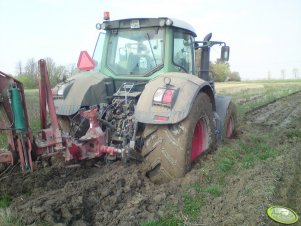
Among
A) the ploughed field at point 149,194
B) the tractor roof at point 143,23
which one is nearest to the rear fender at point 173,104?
the ploughed field at point 149,194

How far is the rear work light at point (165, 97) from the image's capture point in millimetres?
3895

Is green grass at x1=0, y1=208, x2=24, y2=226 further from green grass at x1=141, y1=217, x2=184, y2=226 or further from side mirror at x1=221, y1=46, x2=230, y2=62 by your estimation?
side mirror at x1=221, y1=46, x2=230, y2=62

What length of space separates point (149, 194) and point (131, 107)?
1.28 metres

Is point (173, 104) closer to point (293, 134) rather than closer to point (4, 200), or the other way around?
point (4, 200)

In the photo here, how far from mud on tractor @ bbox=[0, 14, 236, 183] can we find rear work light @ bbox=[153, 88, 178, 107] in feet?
0.04

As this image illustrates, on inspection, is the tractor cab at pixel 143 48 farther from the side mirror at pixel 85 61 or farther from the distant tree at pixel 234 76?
the distant tree at pixel 234 76

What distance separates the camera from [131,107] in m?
4.58

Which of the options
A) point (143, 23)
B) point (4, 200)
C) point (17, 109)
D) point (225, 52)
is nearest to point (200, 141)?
point (143, 23)

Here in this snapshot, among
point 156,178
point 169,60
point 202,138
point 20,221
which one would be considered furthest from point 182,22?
point 20,221

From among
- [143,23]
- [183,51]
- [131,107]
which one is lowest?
[131,107]

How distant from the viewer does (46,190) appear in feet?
12.2

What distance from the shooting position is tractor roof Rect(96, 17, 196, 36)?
4.82m

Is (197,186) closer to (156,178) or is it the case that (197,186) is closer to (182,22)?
(156,178)

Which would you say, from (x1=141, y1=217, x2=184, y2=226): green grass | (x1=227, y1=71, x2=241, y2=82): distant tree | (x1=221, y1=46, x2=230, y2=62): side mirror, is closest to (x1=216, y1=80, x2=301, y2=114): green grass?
(x1=221, y1=46, x2=230, y2=62): side mirror
